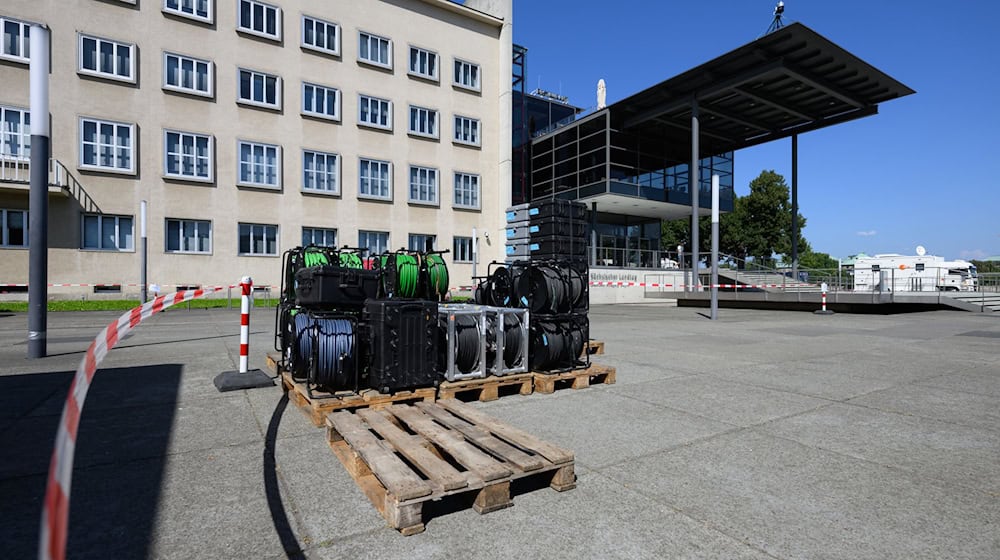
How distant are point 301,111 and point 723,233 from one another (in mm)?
41463

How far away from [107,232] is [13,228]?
2.91m

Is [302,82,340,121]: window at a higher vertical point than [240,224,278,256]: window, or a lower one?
higher

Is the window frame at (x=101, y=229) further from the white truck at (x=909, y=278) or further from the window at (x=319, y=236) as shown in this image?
the white truck at (x=909, y=278)

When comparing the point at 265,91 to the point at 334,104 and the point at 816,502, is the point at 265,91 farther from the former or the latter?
the point at 816,502

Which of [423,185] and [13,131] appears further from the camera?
[423,185]

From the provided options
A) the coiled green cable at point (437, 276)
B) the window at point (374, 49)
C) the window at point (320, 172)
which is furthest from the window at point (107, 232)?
the coiled green cable at point (437, 276)

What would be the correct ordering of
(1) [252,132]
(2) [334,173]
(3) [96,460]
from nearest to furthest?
(3) [96,460], (1) [252,132], (2) [334,173]

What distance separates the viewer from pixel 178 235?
22047 millimetres

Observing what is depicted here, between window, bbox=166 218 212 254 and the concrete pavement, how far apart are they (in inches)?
652

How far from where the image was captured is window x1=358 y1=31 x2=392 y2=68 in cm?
2670

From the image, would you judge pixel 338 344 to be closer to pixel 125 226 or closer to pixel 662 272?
pixel 125 226

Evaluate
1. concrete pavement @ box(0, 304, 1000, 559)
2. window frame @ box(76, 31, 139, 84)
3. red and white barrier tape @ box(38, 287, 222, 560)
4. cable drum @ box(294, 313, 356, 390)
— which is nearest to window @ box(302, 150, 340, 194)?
window frame @ box(76, 31, 139, 84)

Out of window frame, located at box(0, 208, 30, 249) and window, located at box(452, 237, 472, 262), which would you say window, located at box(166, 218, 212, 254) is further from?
window, located at box(452, 237, 472, 262)

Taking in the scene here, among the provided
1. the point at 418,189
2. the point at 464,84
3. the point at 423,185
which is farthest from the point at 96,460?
the point at 464,84
